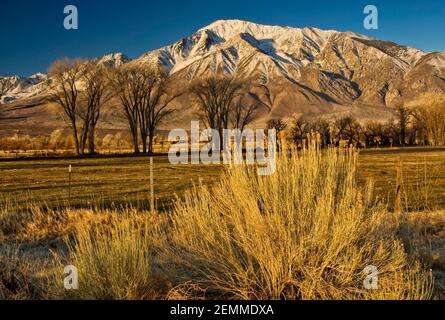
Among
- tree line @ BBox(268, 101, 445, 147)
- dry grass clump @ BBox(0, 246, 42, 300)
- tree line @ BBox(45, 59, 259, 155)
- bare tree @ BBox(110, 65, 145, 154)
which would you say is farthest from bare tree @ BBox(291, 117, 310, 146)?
bare tree @ BBox(110, 65, 145, 154)

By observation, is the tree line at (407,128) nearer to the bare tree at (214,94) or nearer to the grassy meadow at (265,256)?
the bare tree at (214,94)

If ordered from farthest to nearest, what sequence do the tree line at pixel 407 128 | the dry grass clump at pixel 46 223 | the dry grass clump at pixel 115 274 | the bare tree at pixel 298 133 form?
the tree line at pixel 407 128, the dry grass clump at pixel 46 223, the bare tree at pixel 298 133, the dry grass clump at pixel 115 274

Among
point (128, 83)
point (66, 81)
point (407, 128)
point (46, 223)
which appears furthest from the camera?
point (407, 128)

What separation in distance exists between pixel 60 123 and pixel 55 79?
116241 millimetres

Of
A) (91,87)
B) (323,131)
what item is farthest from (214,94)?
(323,131)

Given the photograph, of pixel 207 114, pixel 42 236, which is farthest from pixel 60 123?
pixel 42 236

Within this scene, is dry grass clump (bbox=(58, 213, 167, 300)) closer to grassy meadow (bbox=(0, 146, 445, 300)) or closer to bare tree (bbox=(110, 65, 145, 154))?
grassy meadow (bbox=(0, 146, 445, 300))

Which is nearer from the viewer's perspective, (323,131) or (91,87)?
(323,131)

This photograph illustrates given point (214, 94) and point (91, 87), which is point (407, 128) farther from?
point (91, 87)

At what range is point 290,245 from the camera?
5086mm

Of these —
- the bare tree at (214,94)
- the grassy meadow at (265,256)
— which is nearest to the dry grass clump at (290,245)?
the grassy meadow at (265,256)

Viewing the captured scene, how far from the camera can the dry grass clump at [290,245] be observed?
194 inches

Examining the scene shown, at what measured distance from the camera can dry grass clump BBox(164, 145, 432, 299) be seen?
4938mm
